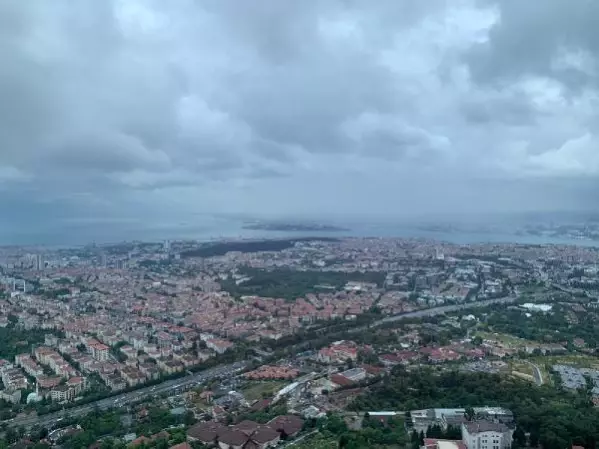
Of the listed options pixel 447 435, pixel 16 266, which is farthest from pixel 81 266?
pixel 447 435

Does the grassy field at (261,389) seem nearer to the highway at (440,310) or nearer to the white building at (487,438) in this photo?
the white building at (487,438)

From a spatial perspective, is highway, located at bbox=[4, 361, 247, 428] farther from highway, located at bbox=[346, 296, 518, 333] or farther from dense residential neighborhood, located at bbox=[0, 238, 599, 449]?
highway, located at bbox=[346, 296, 518, 333]

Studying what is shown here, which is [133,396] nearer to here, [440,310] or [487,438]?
[487,438]

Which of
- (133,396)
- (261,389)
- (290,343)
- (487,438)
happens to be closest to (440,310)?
(290,343)

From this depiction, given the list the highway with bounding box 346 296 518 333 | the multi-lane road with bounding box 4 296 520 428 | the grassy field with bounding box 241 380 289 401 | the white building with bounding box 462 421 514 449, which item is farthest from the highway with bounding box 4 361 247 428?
the white building with bounding box 462 421 514 449

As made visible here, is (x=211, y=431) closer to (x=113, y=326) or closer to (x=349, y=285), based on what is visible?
(x=113, y=326)

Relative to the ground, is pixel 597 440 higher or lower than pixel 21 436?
higher

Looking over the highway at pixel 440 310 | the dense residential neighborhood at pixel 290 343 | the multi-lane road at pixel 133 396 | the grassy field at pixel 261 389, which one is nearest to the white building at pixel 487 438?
the dense residential neighborhood at pixel 290 343
